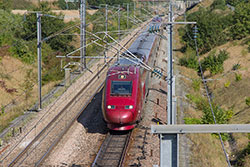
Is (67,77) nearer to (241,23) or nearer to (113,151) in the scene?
(113,151)

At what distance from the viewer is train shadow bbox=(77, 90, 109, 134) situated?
59.5 ft

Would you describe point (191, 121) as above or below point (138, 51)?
below

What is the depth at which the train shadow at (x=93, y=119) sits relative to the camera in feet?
59.5

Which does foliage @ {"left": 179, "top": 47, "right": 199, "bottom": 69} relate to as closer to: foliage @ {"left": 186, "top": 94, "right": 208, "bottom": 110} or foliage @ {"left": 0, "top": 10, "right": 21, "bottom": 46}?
foliage @ {"left": 186, "top": 94, "right": 208, "bottom": 110}

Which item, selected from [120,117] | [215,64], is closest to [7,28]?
[215,64]

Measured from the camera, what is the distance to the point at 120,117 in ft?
51.0

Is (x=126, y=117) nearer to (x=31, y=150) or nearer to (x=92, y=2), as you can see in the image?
(x=31, y=150)

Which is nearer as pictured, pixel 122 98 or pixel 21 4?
pixel 122 98

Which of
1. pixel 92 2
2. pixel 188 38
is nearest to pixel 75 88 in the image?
pixel 188 38

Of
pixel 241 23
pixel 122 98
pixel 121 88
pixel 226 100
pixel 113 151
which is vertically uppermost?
pixel 241 23

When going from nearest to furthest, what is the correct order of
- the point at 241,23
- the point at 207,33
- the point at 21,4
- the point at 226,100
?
1. the point at 226,100
2. the point at 207,33
3. the point at 241,23
4. the point at 21,4

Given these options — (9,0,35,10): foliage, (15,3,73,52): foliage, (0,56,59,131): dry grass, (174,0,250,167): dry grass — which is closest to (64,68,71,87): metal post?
(0,56,59,131): dry grass

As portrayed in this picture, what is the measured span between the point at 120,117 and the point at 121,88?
5.03 feet

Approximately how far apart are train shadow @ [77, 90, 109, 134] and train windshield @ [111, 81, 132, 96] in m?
2.67
